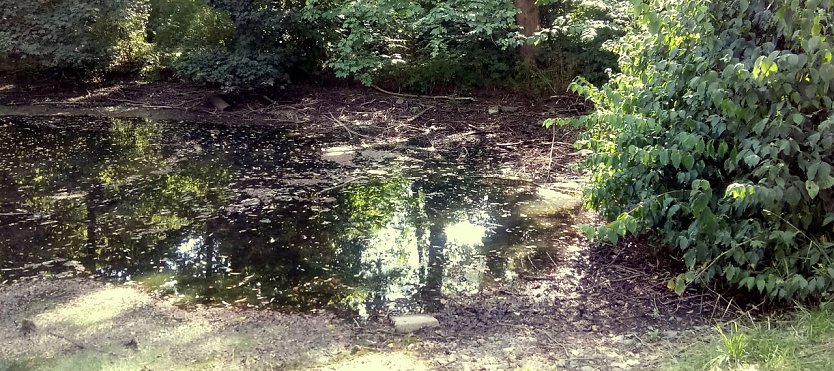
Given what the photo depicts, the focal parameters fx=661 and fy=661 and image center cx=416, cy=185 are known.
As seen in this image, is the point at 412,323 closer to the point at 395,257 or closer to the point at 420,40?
the point at 395,257

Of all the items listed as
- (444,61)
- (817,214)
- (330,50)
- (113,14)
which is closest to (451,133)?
(444,61)

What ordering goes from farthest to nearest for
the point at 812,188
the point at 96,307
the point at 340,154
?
the point at 340,154
the point at 96,307
the point at 812,188

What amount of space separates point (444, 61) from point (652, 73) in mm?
6638

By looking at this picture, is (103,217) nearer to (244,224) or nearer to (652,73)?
(244,224)

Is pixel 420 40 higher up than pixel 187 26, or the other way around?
pixel 187 26

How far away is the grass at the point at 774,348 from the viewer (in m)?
2.95

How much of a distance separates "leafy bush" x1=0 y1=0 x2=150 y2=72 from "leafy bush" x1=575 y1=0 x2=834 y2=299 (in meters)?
9.86

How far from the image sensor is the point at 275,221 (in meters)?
5.59

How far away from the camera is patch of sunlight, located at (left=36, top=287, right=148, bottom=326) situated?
12.3 feet

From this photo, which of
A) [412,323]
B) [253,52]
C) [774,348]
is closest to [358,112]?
[253,52]

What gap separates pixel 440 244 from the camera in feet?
17.1

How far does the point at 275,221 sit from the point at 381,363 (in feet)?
8.38

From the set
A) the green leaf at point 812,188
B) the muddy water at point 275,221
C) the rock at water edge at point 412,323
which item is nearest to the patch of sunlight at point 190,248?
the muddy water at point 275,221

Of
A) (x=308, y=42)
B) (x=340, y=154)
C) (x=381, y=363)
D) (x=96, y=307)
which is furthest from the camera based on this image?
(x=308, y=42)
